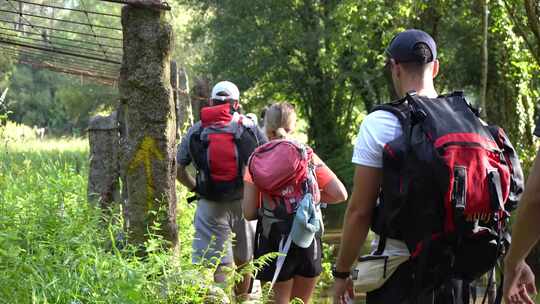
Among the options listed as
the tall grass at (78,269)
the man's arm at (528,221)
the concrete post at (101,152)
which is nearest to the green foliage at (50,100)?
the concrete post at (101,152)

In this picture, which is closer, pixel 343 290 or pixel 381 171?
pixel 381 171

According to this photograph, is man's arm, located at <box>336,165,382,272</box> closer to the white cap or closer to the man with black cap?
the man with black cap

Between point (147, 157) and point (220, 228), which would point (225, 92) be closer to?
point (220, 228)

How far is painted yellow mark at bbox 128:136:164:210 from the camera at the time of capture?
532cm

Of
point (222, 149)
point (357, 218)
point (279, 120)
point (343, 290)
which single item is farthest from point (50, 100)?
point (357, 218)

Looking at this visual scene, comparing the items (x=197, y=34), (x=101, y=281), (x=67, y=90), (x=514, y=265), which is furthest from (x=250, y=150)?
(x=67, y=90)

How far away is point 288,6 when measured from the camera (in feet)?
95.6

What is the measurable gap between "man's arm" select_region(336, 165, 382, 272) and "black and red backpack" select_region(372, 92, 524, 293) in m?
0.04

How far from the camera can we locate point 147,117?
5.30 metres

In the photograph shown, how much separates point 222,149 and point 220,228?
0.71 meters

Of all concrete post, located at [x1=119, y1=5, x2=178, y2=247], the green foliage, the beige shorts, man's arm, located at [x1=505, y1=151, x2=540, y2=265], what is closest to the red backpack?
concrete post, located at [x1=119, y1=5, x2=178, y2=247]

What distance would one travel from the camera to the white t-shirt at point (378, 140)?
3430mm

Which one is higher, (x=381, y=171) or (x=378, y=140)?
(x=378, y=140)

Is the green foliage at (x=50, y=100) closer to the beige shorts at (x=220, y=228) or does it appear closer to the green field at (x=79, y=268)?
the beige shorts at (x=220, y=228)
